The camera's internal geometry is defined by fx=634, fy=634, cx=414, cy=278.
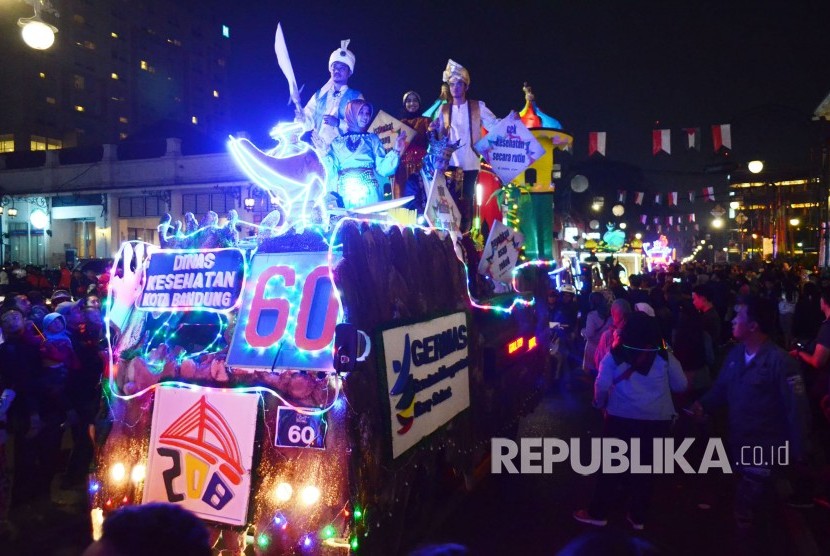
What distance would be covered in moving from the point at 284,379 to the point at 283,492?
2.11 ft

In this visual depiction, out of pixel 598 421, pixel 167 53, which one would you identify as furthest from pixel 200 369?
pixel 167 53

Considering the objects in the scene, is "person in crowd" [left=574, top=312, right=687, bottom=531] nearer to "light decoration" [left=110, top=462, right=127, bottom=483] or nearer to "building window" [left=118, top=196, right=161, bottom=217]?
"light decoration" [left=110, top=462, right=127, bottom=483]

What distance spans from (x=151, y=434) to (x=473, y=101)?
6.28m

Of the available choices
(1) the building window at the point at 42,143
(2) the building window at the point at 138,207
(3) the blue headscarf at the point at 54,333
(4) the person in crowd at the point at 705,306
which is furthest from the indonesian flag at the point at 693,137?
(1) the building window at the point at 42,143

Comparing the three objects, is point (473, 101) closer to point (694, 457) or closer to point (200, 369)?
point (694, 457)

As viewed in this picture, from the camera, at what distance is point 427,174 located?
7.28m

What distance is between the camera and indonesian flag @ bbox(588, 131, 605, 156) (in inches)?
798

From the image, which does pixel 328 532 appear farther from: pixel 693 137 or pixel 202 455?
pixel 693 137

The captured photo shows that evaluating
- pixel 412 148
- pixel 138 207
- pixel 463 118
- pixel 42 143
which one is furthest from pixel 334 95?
pixel 42 143

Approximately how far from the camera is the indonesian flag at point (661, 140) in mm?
19891

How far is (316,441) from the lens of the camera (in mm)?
3562

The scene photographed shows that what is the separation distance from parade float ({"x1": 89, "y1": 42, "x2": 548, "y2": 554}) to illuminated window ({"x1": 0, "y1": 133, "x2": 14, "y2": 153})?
61187 mm

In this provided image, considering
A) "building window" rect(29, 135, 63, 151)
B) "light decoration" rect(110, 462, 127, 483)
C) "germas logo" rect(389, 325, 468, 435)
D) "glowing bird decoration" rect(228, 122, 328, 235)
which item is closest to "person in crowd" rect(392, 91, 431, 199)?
"glowing bird decoration" rect(228, 122, 328, 235)

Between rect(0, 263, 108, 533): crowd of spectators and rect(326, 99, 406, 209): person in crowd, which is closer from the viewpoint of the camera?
rect(0, 263, 108, 533): crowd of spectators
